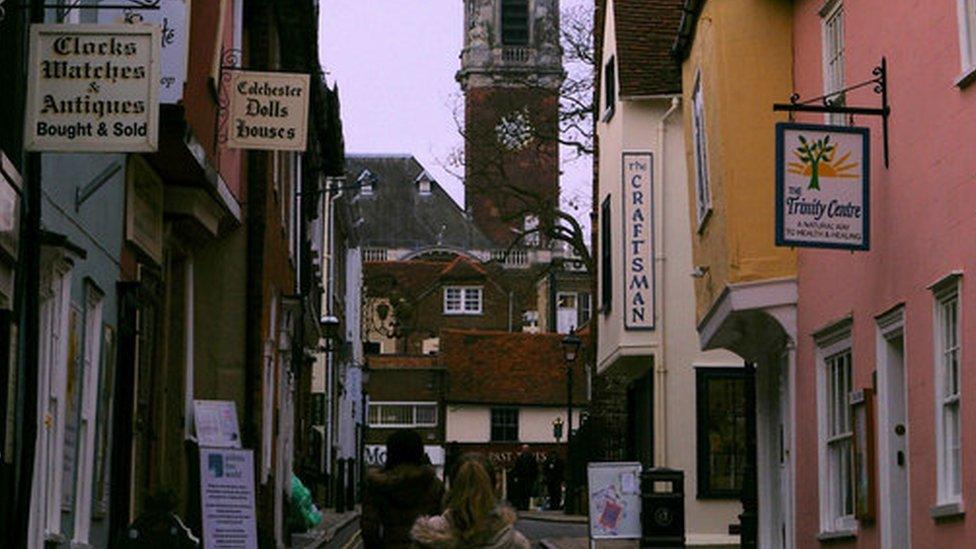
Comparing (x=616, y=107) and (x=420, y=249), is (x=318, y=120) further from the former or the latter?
(x=420, y=249)

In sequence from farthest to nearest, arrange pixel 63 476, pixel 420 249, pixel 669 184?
pixel 420 249 → pixel 669 184 → pixel 63 476

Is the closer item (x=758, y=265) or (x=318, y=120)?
(x=758, y=265)

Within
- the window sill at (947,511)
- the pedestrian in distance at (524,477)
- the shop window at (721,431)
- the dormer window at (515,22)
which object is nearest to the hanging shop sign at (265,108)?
the window sill at (947,511)

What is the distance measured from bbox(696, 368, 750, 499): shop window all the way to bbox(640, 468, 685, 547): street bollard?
621 cm

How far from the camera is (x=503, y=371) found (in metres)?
82.6

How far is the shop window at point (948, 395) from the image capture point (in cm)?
1350

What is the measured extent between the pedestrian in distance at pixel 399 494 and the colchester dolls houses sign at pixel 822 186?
4517mm

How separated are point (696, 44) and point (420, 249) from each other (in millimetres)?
100413

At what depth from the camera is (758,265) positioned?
1939 cm

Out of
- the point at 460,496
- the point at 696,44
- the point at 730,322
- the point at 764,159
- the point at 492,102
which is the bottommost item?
the point at 460,496

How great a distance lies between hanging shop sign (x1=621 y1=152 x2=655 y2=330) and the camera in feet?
98.2

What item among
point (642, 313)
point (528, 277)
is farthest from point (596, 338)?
point (528, 277)

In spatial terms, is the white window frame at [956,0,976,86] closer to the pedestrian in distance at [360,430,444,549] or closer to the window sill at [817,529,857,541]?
the pedestrian in distance at [360,430,444,549]

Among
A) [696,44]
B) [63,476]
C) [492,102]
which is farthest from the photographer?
[492,102]
